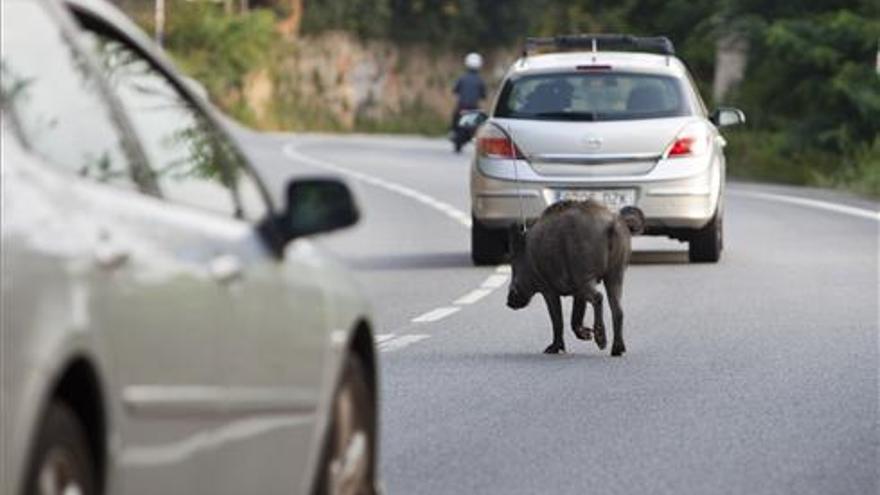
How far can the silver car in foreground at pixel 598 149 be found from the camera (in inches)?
913

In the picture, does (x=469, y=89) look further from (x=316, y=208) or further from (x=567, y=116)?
(x=316, y=208)

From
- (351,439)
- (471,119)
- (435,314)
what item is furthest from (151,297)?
(471,119)

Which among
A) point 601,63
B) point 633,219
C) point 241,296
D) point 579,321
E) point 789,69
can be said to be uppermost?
point 241,296

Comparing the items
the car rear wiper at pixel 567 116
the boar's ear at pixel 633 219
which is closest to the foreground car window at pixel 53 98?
the boar's ear at pixel 633 219

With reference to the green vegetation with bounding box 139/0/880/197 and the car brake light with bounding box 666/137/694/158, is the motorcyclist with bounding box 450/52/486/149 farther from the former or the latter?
the car brake light with bounding box 666/137/694/158

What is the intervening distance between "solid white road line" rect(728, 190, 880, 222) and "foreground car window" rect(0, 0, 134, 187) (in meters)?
24.9

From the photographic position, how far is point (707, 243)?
23875mm

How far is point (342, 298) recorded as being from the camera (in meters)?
7.78

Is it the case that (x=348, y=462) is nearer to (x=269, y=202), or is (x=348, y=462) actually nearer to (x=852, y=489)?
(x=269, y=202)

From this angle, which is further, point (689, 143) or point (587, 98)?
point (587, 98)

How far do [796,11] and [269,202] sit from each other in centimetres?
3826

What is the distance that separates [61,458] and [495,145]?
17.8 m

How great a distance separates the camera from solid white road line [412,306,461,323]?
18484mm

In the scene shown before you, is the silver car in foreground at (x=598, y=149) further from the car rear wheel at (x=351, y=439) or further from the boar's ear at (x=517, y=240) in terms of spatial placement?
the car rear wheel at (x=351, y=439)
